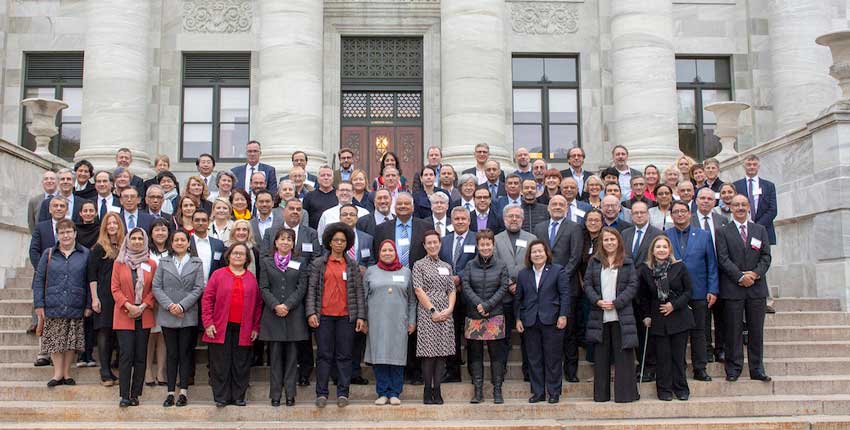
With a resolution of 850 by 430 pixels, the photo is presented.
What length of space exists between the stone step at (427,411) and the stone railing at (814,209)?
12.5ft

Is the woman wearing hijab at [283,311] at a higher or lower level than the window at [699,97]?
lower

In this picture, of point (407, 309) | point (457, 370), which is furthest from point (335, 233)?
point (457, 370)

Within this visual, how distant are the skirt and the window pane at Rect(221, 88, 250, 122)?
1259 centimetres

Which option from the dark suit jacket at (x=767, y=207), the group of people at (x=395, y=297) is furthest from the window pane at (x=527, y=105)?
the group of people at (x=395, y=297)

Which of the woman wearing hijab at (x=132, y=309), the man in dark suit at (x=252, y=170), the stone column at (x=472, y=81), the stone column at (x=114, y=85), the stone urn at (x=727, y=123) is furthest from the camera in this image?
the stone urn at (x=727, y=123)

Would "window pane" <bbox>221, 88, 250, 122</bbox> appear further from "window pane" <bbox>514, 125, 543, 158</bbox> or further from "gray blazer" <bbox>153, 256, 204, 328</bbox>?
"gray blazer" <bbox>153, 256, 204, 328</bbox>

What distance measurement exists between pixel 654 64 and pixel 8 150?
14236 millimetres

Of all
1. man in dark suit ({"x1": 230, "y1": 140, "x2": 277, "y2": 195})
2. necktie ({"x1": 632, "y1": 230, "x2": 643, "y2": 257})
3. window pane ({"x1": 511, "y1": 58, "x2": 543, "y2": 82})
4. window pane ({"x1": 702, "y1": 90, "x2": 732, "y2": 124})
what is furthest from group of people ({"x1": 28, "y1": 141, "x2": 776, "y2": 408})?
window pane ({"x1": 702, "y1": 90, "x2": 732, "y2": 124})

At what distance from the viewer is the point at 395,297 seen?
33.6 ft

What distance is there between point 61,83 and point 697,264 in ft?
59.6

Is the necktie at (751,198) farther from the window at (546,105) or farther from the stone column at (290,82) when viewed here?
the stone column at (290,82)

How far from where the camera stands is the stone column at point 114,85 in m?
19.8

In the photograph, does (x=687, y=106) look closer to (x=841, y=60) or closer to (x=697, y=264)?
(x=841, y=60)

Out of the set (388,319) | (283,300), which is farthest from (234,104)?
(388,319)
